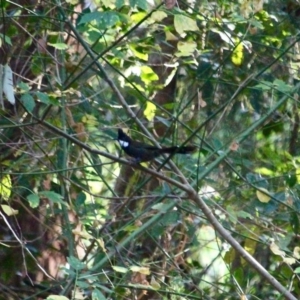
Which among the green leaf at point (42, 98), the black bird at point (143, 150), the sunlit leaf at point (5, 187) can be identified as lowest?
the sunlit leaf at point (5, 187)

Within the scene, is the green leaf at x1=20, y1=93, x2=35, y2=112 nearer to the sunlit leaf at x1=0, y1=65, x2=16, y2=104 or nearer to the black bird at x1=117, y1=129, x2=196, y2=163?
the sunlit leaf at x1=0, y1=65, x2=16, y2=104

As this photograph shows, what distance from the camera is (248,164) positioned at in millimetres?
3654

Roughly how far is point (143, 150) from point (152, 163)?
229mm

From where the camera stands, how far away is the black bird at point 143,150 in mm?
2898

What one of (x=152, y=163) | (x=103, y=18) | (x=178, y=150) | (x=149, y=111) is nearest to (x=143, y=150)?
(x=152, y=163)

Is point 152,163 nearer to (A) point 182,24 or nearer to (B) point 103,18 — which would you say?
(A) point 182,24

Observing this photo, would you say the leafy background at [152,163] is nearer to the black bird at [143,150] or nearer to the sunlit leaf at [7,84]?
the black bird at [143,150]

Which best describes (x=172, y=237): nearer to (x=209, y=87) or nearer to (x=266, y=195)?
(x=209, y=87)

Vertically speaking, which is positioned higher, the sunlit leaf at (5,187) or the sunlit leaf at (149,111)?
the sunlit leaf at (149,111)

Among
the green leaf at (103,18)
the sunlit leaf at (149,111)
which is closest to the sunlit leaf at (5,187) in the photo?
the sunlit leaf at (149,111)

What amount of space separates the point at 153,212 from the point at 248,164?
0.51m

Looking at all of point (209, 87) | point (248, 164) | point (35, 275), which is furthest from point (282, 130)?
point (35, 275)

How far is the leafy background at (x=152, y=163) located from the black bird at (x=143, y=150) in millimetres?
47

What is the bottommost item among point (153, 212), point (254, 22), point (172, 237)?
point (172, 237)
